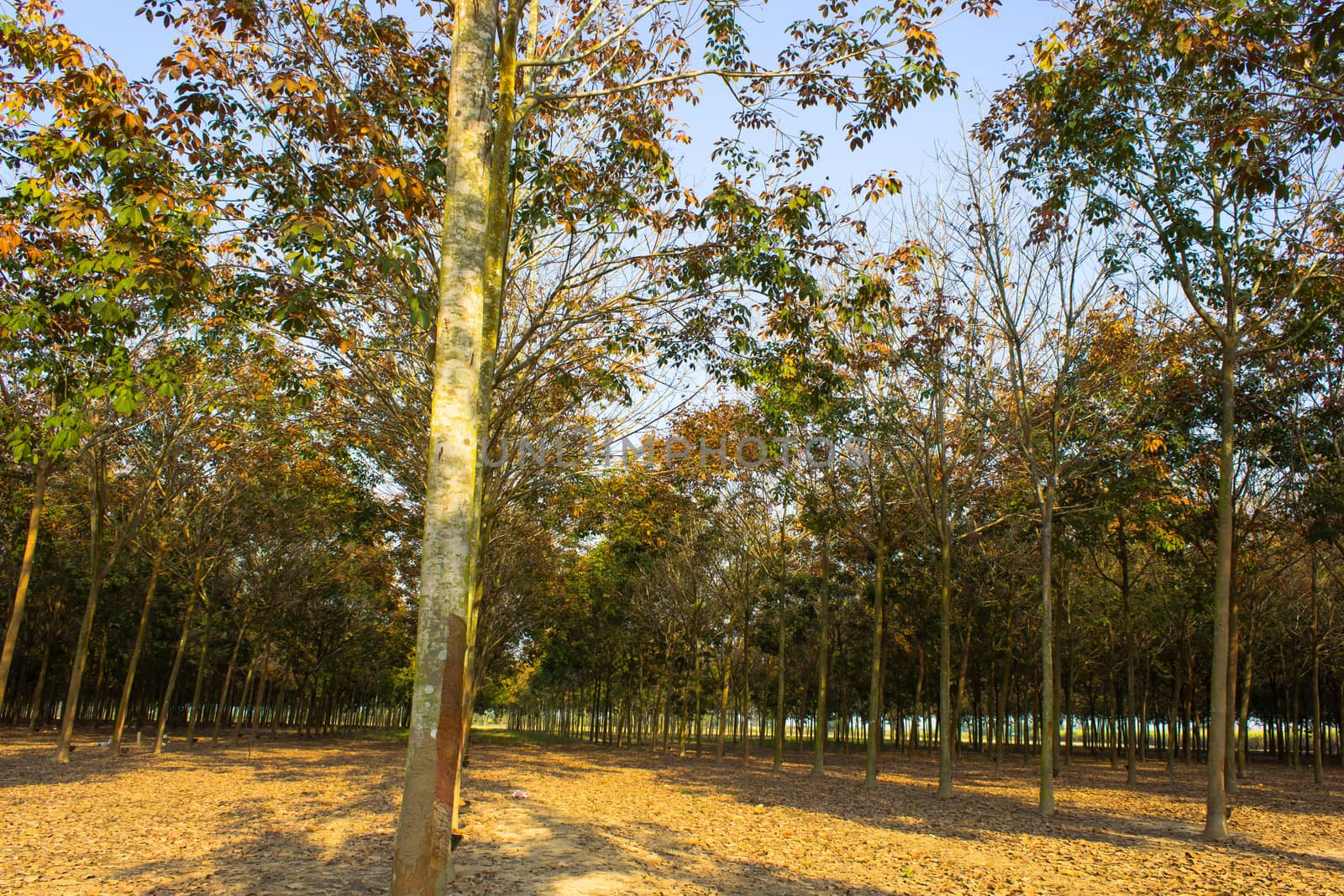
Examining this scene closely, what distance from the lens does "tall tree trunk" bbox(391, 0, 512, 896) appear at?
17.7ft

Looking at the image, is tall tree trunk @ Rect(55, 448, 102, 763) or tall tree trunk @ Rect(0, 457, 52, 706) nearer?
tall tree trunk @ Rect(0, 457, 52, 706)

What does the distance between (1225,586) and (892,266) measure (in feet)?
27.6

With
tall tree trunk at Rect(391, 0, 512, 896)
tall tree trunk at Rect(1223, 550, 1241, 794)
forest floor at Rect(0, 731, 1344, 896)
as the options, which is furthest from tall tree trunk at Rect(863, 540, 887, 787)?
tall tree trunk at Rect(391, 0, 512, 896)

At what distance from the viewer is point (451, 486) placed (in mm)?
5766

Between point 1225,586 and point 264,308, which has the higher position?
point 264,308

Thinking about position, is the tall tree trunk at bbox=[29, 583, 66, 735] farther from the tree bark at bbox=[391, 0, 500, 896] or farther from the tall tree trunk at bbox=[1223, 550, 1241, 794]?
the tall tree trunk at bbox=[1223, 550, 1241, 794]

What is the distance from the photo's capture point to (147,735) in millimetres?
34594

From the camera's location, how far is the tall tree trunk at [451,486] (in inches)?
213

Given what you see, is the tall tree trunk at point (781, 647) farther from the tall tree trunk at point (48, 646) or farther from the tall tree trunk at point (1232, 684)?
the tall tree trunk at point (48, 646)

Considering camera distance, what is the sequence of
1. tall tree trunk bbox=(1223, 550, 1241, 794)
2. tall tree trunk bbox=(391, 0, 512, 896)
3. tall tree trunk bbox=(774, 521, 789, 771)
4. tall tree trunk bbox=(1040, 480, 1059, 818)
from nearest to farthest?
tall tree trunk bbox=(391, 0, 512, 896) < tall tree trunk bbox=(1040, 480, 1059, 818) < tall tree trunk bbox=(1223, 550, 1241, 794) < tall tree trunk bbox=(774, 521, 789, 771)

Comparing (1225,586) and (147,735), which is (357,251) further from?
(147,735)

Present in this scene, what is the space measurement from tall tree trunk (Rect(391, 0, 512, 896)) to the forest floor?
3432mm

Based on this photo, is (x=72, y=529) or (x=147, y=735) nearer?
(x=72, y=529)

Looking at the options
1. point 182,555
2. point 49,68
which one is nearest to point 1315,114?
point 49,68
